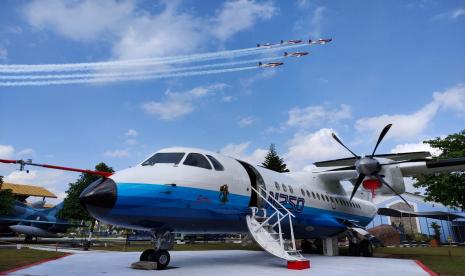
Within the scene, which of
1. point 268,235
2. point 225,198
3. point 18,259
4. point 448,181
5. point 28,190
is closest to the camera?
point 225,198

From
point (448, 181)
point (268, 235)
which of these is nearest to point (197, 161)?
point (268, 235)

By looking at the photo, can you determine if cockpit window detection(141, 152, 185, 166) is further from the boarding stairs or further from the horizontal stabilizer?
the horizontal stabilizer

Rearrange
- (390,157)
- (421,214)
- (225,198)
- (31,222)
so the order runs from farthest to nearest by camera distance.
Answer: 1. (421,214)
2. (31,222)
3. (390,157)
4. (225,198)

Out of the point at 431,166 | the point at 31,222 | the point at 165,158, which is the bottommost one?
the point at 31,222

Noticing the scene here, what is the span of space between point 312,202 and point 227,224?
6292 mm

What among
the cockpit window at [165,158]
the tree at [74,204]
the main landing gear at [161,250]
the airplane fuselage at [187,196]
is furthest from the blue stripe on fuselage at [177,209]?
the tree at [74,204]

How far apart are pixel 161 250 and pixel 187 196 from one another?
6.46 feet

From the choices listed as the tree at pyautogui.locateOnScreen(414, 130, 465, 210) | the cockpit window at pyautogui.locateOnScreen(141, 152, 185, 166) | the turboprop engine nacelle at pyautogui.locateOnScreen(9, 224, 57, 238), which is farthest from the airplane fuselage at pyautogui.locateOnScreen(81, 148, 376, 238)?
the turboprop engine nacelle at pyautogui.locateOnScreen(9, 224, 57, 238)

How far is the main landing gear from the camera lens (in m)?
10.8

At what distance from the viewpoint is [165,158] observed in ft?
37.6

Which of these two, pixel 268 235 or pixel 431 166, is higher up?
pixel 431 166

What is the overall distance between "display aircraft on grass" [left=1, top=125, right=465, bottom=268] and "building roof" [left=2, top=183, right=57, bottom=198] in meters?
74.7

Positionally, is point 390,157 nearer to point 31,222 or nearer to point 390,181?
point 390,181

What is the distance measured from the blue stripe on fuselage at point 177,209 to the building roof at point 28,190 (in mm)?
75865
